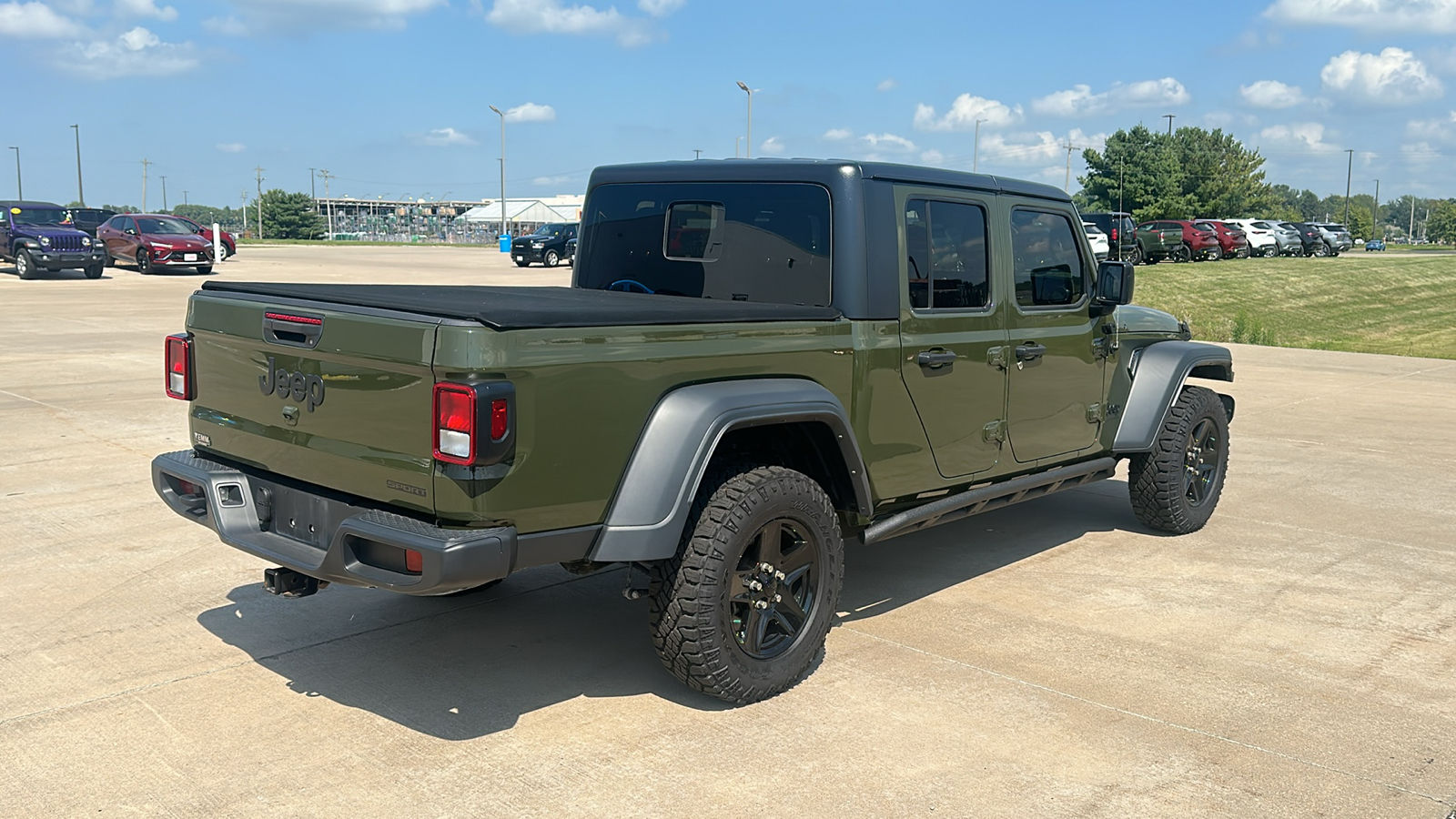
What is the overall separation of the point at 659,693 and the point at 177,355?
223 cm

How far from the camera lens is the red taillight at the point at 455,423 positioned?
10.9ft

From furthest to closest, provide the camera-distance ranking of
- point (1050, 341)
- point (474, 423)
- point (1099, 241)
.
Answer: point (1099, 241) → point (1050, 341) → point (474, 423)

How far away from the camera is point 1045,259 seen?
5.60 metres

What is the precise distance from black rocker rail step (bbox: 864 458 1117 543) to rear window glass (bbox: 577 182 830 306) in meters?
0.96

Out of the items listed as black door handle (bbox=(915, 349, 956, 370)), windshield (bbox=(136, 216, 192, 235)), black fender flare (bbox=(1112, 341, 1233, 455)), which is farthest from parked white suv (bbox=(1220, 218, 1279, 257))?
black door handle (bbox=(915, 349, 956, 370))

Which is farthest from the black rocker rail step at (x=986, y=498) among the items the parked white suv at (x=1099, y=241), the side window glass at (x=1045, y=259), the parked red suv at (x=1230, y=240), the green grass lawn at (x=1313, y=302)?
the parked red suv at (x=1230, y=240)

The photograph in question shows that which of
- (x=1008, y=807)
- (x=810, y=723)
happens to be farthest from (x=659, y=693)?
(x=1008, y=807)

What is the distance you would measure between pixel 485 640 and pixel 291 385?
1.40 meters

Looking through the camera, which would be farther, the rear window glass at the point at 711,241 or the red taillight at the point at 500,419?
the rear window glass at the point at 711,241

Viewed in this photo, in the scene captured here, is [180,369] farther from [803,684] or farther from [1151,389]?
[1151,389]

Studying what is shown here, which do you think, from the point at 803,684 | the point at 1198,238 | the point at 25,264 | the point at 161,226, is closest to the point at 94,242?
the point at 25,264

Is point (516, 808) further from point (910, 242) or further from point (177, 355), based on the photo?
point (910, 242)

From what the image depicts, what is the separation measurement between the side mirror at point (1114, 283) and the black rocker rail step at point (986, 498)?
0.84m

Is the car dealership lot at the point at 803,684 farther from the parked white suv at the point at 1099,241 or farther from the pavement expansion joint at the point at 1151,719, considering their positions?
the parked white suv at the point at 1099,241
